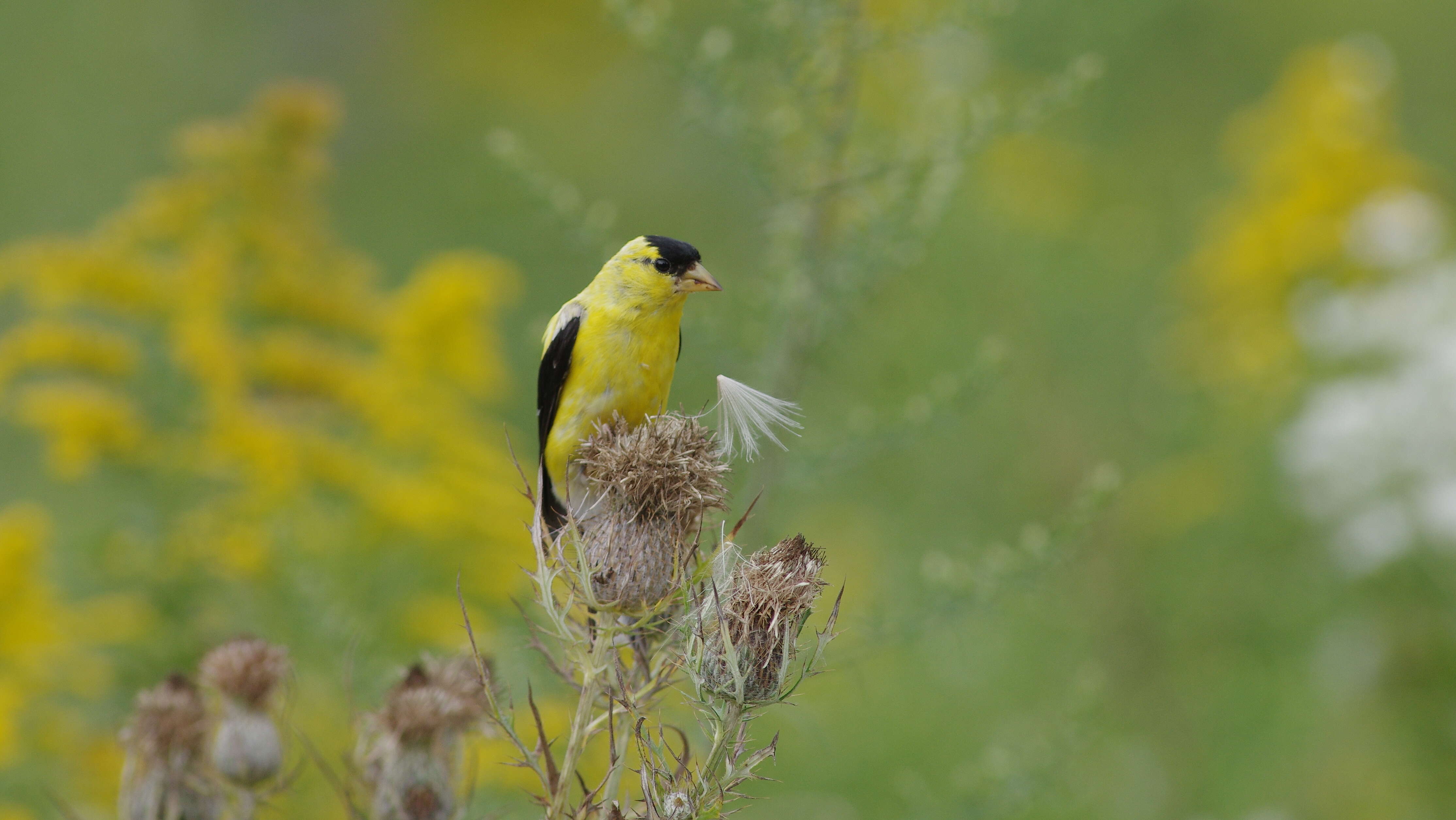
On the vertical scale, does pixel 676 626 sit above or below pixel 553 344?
below

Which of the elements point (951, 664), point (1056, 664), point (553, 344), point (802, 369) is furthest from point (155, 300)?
point (1056, 664)

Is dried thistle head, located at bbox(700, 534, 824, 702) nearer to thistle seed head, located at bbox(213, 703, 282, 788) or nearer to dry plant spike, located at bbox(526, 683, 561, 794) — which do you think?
dry plant spike, located at bbox(526, 683, 561, 794)

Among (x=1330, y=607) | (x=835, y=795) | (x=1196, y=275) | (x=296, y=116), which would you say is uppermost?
(x=1196, y=275)

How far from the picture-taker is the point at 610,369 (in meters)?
2.53

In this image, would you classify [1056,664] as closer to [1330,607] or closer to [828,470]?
[1330,607]

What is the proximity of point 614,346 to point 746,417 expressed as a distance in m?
0.55

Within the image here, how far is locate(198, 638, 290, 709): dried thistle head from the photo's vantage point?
204cm

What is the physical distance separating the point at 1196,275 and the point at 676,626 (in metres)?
5.65

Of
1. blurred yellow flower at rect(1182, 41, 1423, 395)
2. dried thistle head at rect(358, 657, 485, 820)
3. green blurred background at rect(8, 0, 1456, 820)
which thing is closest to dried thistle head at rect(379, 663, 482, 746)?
dried thistle head at rect(358, 657, 485, 820)

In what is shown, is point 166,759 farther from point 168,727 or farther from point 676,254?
point 676,254

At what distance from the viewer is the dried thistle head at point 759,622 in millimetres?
1610

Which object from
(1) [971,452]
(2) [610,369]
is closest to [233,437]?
(2) [610,369]

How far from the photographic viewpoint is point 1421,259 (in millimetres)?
4891

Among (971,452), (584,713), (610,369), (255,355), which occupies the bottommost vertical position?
(584,713)
